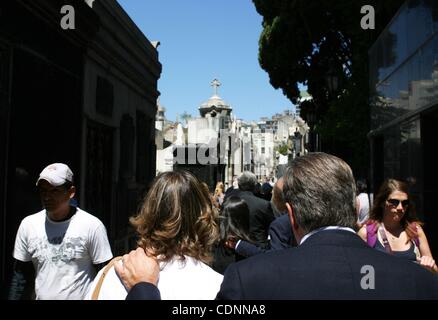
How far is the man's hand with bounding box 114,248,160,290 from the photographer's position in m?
2.26

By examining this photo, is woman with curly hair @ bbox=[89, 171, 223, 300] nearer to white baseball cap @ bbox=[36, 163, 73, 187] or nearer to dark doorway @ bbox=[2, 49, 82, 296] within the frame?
white baseball cap @ bbox=[36, 163, 73, 187]

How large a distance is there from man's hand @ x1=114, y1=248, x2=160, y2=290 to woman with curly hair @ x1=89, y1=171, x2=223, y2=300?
0.17ft

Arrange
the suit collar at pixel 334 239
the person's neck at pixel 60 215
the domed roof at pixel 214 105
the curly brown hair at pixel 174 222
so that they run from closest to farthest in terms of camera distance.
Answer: the suit collar at pixel 334 239 → the curly brown hair at pixel 174 222 → the person's neck at pixel 60 215 → the domed roof at pixel 214 105

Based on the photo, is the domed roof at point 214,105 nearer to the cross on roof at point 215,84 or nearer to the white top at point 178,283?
Result: the cross on roof at point 215,84

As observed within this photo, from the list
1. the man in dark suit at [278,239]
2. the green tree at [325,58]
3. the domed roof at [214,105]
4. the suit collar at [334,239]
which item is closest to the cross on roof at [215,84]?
the domed roof at [214,105]

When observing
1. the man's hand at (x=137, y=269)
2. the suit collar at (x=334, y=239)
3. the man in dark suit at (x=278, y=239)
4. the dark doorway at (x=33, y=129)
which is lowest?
the man in dark suit at (x=278, y=239)

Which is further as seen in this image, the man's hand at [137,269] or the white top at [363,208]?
the white top at [363,208]

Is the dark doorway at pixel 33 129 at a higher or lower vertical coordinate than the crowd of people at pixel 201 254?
higher

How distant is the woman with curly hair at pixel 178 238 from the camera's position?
2.34m

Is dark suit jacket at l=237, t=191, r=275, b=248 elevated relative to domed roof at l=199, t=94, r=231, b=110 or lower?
lower

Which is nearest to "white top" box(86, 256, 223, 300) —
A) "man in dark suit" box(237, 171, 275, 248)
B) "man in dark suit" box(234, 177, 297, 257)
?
"man in dark suit" box(234, 177, 297, 257)

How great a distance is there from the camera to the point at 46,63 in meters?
6.76

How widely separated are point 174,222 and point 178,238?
3.3 inches
